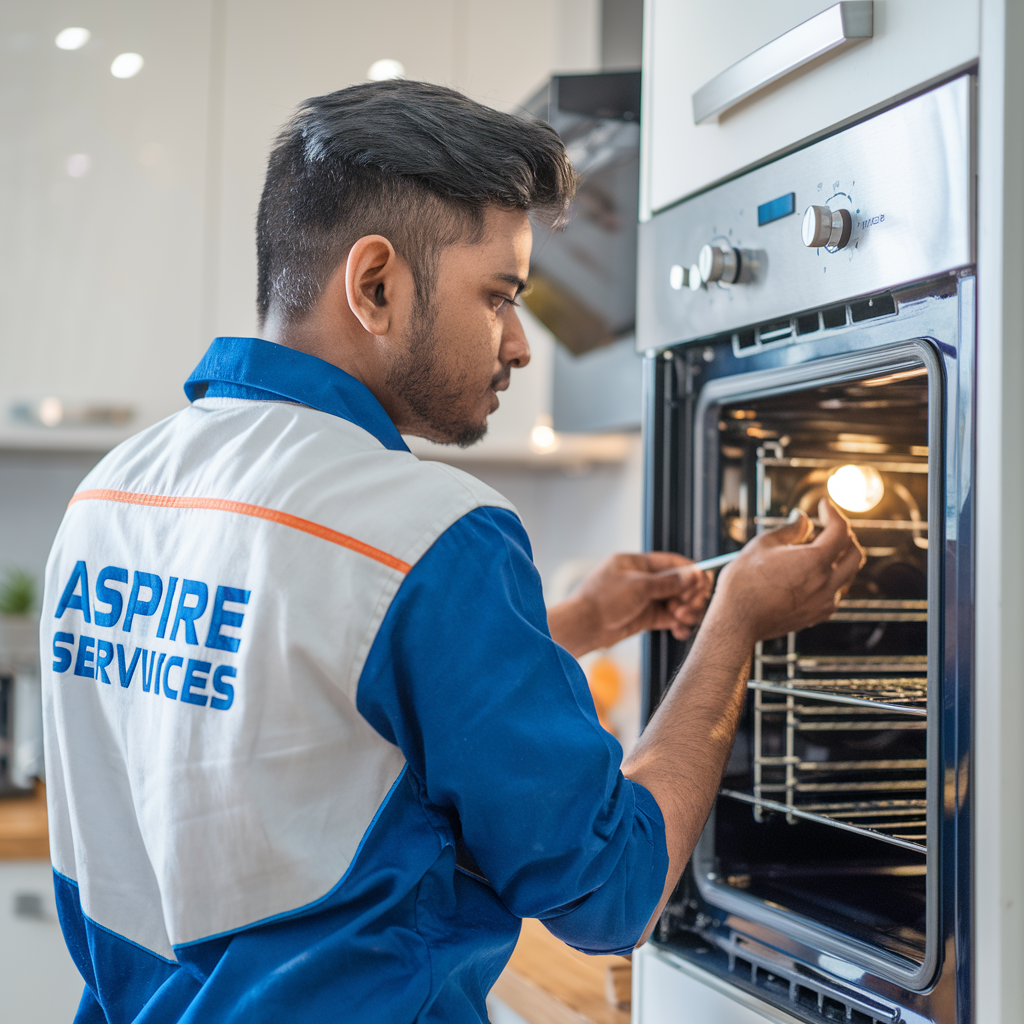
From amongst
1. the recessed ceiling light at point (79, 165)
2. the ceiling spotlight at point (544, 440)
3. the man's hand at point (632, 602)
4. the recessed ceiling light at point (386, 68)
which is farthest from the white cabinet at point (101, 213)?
the man's hand at point (632, 602)

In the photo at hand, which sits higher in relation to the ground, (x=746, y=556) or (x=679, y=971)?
(x=746, y=556)

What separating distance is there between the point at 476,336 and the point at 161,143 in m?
1.77

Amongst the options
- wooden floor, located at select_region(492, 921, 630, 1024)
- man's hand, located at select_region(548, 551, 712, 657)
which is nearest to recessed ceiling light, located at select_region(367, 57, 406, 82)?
man's hand, located at select_region(548, 551, 712, 657)

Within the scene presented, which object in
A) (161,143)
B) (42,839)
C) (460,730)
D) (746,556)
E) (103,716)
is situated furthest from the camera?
(161,143)

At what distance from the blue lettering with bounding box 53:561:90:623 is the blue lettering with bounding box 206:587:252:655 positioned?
164 millimetres

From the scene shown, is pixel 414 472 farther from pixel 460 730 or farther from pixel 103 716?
pixel 103 716

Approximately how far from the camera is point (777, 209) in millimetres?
953

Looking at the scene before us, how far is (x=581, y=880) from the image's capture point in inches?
28.8

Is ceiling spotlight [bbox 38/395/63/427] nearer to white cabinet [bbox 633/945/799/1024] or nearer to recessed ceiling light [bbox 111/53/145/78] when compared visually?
recessed ceiling light [bbox 111/53/145/78]

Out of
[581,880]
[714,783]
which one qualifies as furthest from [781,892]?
[581,880]

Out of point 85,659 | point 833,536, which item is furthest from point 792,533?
point 85,659

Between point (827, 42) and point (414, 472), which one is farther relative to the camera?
point (827, 42)

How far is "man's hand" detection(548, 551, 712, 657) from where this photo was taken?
1139 mm

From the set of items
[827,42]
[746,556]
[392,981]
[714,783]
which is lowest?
[392,981]
